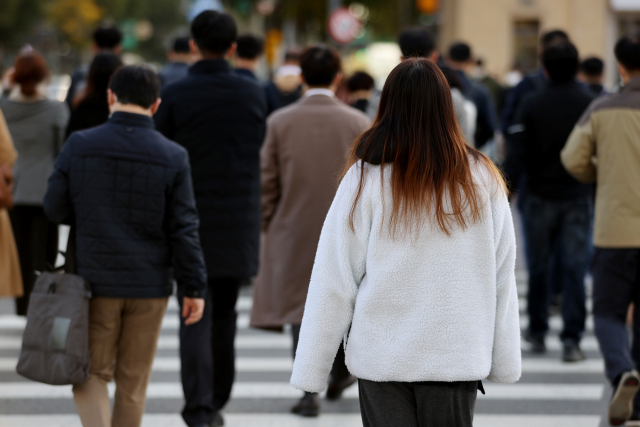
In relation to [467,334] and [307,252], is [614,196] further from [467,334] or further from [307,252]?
[467,334]

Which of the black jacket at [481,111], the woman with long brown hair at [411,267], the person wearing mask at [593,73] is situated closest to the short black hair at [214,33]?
the woman with long brown hair at [411,267]

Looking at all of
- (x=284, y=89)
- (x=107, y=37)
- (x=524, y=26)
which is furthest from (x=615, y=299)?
(x=524, y=26)

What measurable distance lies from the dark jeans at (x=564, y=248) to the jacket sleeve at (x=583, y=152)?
1.10 metres

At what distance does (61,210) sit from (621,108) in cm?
318

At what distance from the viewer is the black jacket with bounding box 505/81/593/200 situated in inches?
265

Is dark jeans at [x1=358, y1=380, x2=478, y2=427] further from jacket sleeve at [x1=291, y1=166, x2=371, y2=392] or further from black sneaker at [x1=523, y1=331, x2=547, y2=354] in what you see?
black sneaker at [x1=523, y1=331, x2=547, y2=354]

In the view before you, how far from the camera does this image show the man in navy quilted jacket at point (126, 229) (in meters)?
4.05

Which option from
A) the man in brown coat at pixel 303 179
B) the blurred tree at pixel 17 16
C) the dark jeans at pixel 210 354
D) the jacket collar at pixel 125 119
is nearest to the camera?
the jacket collar at pixel 125 119

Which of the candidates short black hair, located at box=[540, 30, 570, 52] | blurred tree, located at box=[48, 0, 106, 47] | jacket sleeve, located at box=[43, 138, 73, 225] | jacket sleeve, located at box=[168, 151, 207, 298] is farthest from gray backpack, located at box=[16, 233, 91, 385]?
blurred tree, located at box=[48, 0, 106, 47]

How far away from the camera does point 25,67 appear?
7.22 m

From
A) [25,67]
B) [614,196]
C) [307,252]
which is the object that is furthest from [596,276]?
[25,67]

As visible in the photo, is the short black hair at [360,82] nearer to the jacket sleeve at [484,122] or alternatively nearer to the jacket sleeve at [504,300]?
the jacket sleeve at [484,122]

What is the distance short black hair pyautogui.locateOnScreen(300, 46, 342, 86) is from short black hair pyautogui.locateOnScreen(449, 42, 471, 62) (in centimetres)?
406

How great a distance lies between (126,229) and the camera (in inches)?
161
